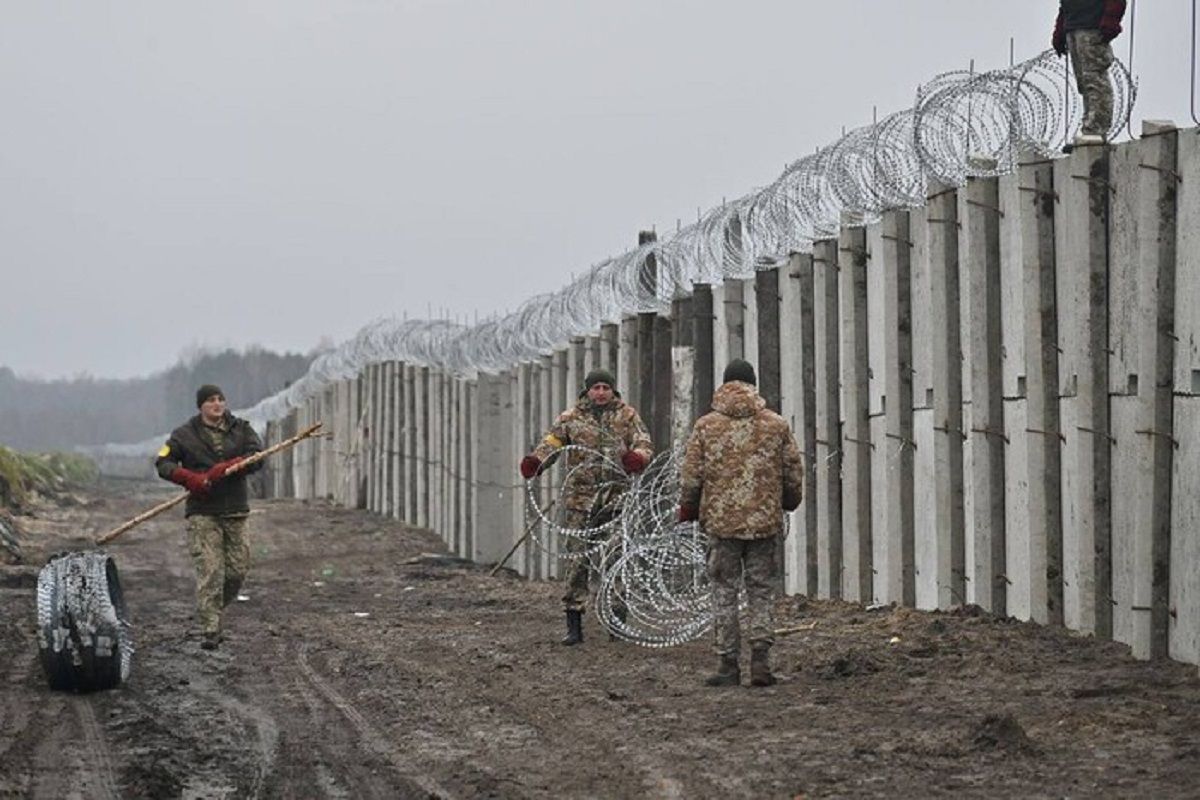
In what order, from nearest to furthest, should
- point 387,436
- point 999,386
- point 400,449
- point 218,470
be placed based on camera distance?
point 999,386 < point 218,470 < point 400,449 < point 387,436

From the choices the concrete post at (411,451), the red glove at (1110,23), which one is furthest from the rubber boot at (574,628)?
the concrete post at (411,451)

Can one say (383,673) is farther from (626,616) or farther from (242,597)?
(242,597)

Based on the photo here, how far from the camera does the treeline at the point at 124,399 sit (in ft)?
347

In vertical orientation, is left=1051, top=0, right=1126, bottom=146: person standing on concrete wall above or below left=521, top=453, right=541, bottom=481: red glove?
above

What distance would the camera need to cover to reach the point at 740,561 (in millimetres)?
11281

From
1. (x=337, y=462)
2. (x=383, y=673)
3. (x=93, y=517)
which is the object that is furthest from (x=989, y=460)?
(x=337, y=462)

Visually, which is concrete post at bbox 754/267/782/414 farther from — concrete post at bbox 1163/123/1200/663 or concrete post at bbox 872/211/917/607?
concrete post at bbox 1163/123/1200/663

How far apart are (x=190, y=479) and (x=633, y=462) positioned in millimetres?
2884

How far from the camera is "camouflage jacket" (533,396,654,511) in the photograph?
13812 millimetres

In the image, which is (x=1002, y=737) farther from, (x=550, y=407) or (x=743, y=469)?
(x=550, y=407)

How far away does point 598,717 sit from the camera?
1018cm

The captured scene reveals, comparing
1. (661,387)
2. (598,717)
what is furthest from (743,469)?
(661,387)

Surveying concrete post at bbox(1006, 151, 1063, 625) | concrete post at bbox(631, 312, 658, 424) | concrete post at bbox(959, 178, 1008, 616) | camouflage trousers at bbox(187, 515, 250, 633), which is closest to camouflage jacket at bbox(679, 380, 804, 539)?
concrete post at bbox(1006, 151, 1063, 625)

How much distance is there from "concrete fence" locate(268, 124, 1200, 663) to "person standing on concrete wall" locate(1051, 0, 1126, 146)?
19.4 inches
